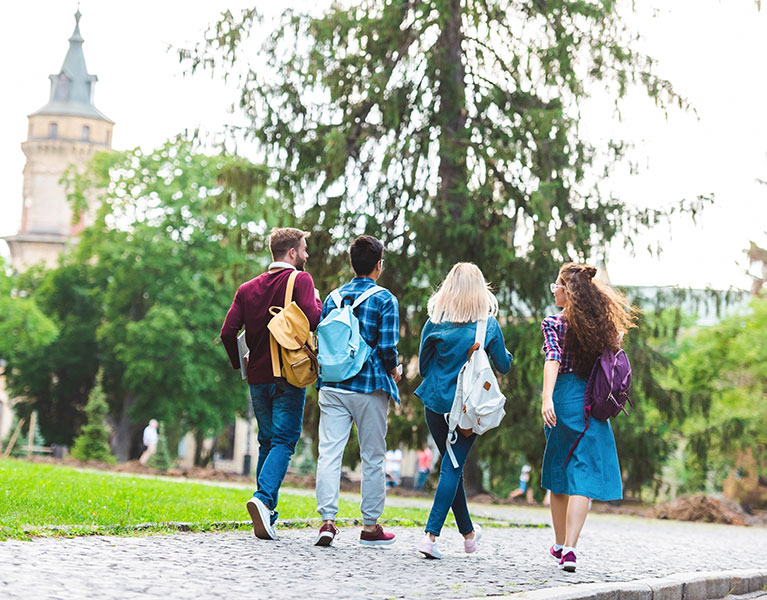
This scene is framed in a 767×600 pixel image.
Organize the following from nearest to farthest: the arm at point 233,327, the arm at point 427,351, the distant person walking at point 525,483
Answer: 1. the arm at point 427,351
2. the arm at point 233,327
3. the distant person walking at point 525,483

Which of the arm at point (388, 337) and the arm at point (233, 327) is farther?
the arm at point (233, 327)

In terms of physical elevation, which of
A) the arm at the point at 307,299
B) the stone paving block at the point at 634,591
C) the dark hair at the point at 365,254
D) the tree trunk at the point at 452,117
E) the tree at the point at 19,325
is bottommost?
the stone paving block at the point at 634,591

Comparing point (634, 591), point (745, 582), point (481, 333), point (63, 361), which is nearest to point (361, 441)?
point (481, 333)

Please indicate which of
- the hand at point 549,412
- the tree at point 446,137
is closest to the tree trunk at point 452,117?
the tree at point 446,137

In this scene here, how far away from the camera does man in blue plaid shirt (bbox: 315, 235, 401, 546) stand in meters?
7.80

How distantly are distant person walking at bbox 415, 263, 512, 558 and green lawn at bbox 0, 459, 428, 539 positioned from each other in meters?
1.88

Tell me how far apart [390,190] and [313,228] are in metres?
1.51

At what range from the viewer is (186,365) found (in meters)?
40.5

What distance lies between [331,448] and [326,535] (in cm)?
60

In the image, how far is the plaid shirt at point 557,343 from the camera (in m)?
7.52

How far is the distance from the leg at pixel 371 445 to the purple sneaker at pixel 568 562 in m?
1.30

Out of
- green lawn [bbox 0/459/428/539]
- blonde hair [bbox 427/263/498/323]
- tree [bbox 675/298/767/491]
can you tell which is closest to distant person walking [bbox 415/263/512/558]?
blonde hair [bbox 427/263/498/323]

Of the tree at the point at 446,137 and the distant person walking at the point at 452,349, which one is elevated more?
the tree at the point at 446,137

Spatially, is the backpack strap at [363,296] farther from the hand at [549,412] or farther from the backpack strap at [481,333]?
the hand at [549,412]
